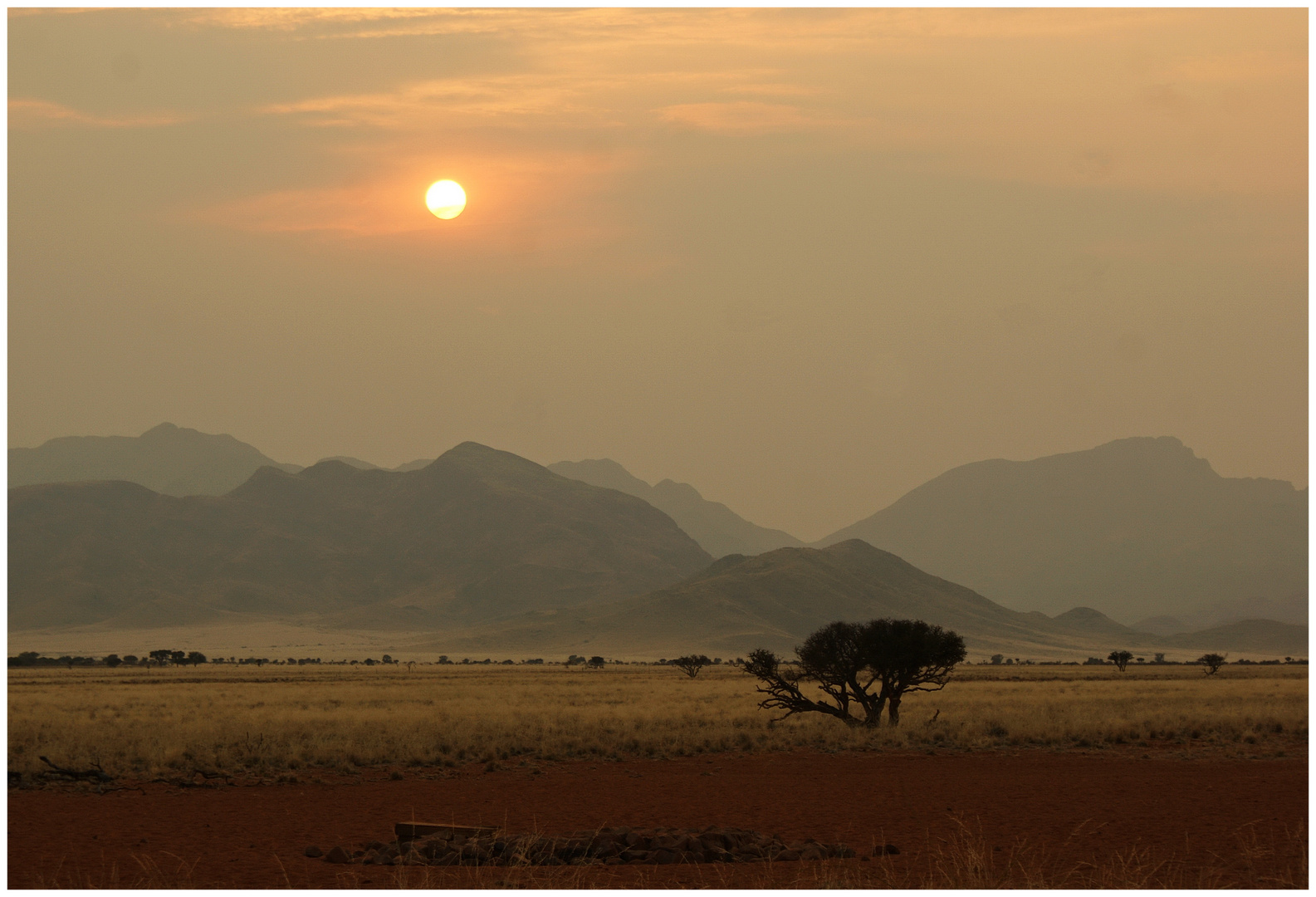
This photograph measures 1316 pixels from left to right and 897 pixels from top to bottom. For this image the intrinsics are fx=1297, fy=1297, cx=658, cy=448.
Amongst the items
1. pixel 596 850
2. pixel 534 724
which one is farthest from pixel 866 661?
pixel 596 850

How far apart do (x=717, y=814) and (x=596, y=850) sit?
214 inches

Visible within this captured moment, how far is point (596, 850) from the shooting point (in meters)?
17.3

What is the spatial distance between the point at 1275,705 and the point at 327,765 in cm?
3646

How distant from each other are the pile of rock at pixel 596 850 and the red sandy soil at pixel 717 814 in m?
0.41

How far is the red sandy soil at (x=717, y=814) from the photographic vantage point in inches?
643

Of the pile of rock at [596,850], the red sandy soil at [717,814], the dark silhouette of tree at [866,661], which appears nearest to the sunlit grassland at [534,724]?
the dark silhouette of tree at [866,661]

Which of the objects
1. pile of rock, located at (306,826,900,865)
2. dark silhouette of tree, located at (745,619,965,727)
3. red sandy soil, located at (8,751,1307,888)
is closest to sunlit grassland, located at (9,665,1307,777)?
dark silhouette of tree, located at (745,619,965,727)

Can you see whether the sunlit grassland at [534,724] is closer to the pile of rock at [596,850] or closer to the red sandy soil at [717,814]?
the red sandy soil at [717,814]

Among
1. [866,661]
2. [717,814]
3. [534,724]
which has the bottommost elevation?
[717,814]

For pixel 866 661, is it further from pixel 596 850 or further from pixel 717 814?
pixel 596 850

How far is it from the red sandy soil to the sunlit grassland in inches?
108

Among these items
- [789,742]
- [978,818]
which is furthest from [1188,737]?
[978,818]

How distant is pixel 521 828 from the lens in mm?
20453

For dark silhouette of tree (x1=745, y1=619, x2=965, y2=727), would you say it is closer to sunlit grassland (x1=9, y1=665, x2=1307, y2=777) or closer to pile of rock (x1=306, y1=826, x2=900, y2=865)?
sunlit grassland (x1=9, y1=665, x2=1307, y2=777)
